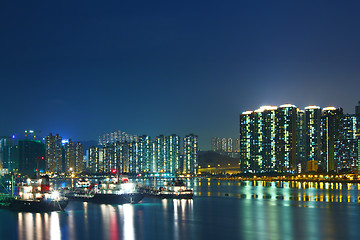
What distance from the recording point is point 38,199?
5153 cm

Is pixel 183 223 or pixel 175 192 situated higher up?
pixel 175 192

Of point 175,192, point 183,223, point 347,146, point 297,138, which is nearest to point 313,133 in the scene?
point 297,138

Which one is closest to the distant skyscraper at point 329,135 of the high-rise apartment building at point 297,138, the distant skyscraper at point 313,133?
the high-rise apartment building at point 297,138

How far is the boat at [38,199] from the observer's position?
5116 cm

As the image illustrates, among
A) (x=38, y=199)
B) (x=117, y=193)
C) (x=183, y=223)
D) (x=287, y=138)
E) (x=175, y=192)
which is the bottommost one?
(x=183, y=223)

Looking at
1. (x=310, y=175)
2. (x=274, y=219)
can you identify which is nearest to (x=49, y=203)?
(x=274, y=219)

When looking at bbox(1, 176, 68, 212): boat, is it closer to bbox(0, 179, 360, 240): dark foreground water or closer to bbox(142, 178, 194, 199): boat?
bbox(0, 179, 360, 240): dark foreground water

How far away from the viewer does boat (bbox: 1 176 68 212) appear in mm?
51156

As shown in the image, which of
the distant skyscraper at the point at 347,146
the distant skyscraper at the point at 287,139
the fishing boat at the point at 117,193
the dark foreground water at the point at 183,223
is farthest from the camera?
the distant skyscraper at the point at 287,139

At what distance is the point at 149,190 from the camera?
79.6m

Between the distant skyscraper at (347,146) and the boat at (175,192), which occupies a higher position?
the distant skyscraper at (347,146)

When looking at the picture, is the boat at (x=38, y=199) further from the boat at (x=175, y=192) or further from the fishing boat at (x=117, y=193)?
the boat at (x=175, y=192)

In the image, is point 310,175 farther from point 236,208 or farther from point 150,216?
point 150,216

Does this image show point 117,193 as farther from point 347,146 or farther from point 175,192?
point 347,146
